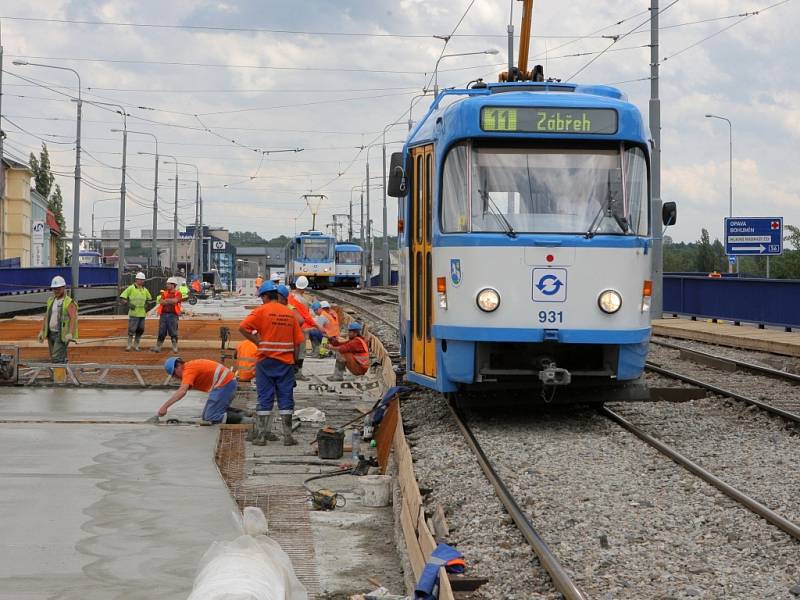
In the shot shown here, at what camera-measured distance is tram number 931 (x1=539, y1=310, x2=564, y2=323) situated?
12359 millimetres

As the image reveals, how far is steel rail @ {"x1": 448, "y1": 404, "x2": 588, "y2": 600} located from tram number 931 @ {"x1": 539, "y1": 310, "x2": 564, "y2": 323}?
137 cm

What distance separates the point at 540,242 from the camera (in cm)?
1230

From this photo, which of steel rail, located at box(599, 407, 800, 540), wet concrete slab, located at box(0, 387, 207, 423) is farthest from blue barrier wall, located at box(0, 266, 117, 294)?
steel rail, located at box(599, 407, 800, 540)

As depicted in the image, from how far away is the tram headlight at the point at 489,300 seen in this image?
12.3 metres

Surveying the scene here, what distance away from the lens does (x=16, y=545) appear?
8.98 meters

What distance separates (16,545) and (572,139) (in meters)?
6.57

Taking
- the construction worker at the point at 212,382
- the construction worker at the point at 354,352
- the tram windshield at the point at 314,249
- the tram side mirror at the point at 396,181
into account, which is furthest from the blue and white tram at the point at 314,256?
the tram side mirror at the point at 396,181

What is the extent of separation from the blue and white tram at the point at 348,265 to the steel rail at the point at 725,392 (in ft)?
181

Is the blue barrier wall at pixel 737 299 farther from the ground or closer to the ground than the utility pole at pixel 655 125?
closer to the ground

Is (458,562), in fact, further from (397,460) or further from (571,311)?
(571,311)

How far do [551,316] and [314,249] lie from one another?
59.6 m

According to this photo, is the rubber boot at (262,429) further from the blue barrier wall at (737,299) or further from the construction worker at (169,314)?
the blue barrier wall at (737,299)

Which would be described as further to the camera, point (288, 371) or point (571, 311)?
point (288, 371)

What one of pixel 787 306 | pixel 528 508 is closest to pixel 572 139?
pixel 528 508
